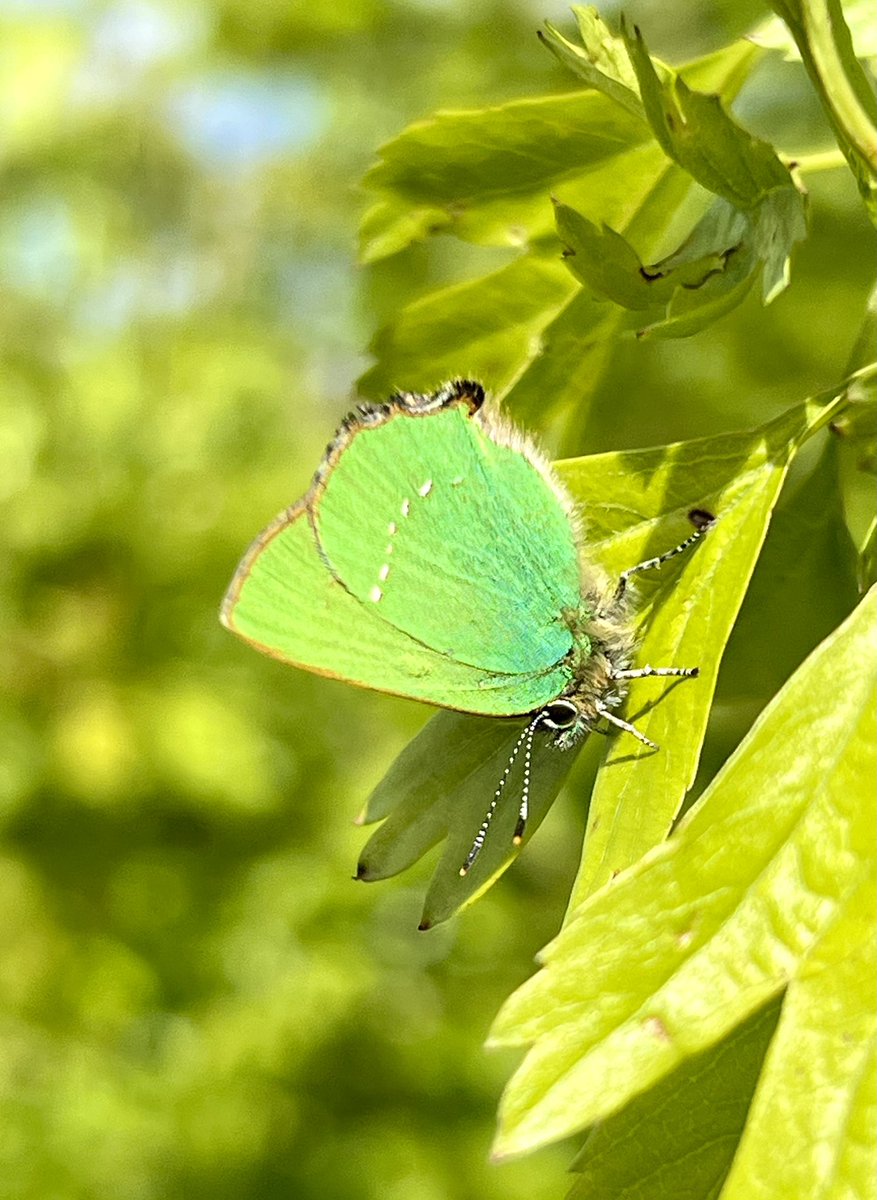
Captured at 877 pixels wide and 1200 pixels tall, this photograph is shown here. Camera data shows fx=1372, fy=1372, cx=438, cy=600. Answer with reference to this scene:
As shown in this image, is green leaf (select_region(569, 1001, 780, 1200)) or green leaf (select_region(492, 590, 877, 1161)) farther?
green leaf (select_region(569, 1001, 780, 1200))

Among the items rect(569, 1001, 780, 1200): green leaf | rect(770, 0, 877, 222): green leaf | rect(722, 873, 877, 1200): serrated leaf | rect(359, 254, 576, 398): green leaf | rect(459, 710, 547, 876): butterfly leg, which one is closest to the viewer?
rect(722, 873, 877, 1200): serrated leaf

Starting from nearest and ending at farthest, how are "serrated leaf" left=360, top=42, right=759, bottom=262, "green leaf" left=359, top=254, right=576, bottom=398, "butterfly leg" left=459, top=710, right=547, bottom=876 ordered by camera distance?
"butterfly leg" left=459, top=710, right=547, bottom=876 < "serrated leaf" left=360, top=42, right=759, bottom=262 < "green leaf" left=359, top=254, right=576, bottom=398

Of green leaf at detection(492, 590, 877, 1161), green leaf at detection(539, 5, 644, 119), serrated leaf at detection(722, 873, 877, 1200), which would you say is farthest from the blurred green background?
serrated leaf at detection(722, 873, 877, 1200)

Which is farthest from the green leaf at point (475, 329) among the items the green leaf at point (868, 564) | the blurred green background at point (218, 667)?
the green leaf at point (868, 564)

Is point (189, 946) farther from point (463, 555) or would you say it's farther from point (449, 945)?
point (463, 555)

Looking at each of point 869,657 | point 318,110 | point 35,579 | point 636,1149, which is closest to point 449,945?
point 35,579

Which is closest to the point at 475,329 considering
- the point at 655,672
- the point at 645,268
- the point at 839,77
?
the point at 645,268

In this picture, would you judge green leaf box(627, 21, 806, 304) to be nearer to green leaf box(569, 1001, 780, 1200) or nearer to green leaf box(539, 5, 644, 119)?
green leaf box(539, 5, 644, 119)
